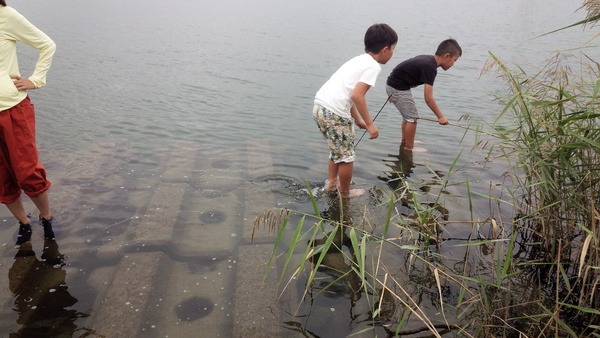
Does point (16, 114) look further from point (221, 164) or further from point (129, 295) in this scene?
point (221, 164)

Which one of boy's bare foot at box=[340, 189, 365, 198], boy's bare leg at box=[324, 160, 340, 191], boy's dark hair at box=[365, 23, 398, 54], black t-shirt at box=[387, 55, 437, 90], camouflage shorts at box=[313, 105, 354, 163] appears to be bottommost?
boy's bare foot at box=[340, 189, 365, 198]

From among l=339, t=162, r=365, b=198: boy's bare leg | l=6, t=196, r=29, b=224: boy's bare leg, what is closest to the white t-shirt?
l=339, t=162, r=365, b=198: boy's bare leg

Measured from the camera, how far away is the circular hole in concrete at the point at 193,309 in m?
2.91

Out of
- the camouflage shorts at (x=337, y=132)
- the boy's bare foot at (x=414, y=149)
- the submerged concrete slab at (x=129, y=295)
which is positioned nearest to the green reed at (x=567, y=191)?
the camouflage shorts at (x=337, y=132)

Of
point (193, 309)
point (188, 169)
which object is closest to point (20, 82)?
point (193, 309)

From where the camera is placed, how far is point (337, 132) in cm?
413

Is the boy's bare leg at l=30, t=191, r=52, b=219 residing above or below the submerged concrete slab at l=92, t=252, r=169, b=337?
above

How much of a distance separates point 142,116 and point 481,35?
49.8 ft

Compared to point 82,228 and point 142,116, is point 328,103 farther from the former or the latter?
point 142,116

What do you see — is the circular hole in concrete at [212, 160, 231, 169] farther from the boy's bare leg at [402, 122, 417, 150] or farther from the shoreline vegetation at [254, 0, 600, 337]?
the boy's bare leg at [402, 122, 417, 150]

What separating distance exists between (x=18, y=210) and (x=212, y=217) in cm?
161

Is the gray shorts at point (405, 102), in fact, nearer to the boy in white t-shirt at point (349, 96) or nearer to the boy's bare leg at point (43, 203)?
the boy in white t-shirt at point (349, 96)

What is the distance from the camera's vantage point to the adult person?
3.12m

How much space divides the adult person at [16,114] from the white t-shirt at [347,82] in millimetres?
2365
